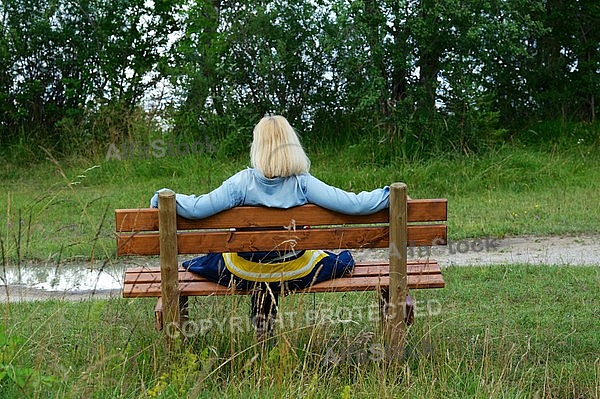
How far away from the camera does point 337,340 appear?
4.66 m

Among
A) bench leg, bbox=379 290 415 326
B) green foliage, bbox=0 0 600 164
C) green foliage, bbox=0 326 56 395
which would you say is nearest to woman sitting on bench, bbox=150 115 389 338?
bench leg, bbox=379 290 415 326

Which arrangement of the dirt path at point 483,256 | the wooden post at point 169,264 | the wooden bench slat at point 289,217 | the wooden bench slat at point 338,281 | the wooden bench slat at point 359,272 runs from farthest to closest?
the dirt path at point 483,256 < the wooden bench slat at point 359,272 < the wooden bench slat at point 338,281 < the wooden bench slat at point 289,217 < the wooden post at point 169,264

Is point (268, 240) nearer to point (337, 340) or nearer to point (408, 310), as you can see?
point (337, 340)

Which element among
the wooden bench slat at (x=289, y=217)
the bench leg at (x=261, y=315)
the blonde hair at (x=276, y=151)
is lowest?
the bench leg at (x=261, y=315)

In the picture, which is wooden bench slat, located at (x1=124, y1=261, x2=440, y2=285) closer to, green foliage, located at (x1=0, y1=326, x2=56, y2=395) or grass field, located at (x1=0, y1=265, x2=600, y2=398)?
grass field, located at (x1=0, y1=265, x2=600, y2=398)

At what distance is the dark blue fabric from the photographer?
4.77 m

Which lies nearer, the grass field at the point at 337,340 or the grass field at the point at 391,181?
the grass field at the point at 337,340

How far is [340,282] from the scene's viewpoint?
472 centimetres

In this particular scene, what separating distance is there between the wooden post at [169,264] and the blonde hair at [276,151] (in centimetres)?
57

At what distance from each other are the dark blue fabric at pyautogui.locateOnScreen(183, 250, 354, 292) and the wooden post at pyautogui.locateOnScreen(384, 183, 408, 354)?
1.10 ft

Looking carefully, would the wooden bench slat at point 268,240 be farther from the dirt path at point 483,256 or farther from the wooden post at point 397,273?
the dirt path at point 483,256

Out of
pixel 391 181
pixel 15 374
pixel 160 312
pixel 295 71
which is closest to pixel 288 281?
pixel 160 312

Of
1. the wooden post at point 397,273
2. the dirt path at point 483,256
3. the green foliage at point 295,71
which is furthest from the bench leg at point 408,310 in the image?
the green foliage at point 295,71

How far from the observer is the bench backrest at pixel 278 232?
452cm
